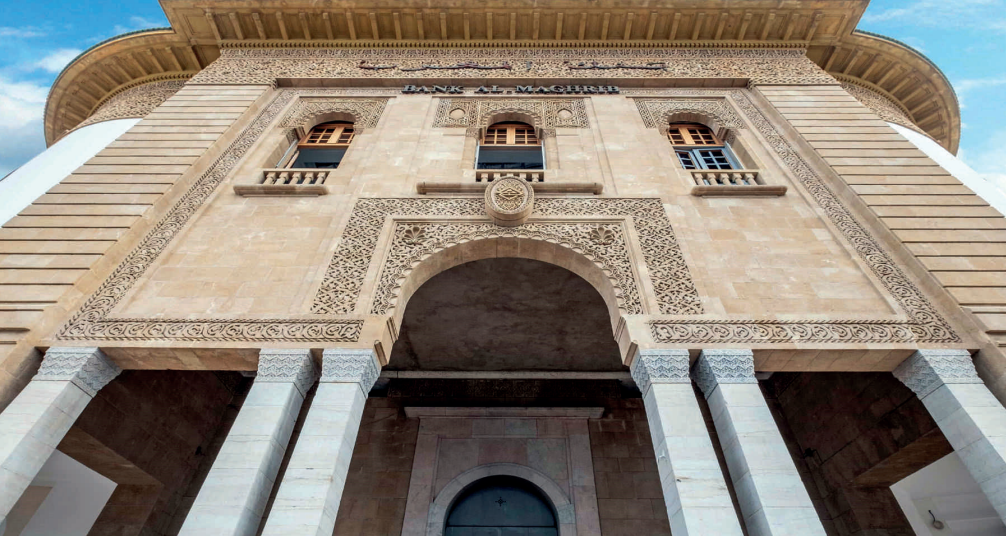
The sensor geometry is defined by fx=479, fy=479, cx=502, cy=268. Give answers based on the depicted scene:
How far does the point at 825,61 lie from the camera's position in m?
11.2

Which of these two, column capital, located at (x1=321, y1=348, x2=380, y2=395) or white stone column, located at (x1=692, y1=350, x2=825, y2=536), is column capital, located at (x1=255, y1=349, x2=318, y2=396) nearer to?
column capital, located at (x1=321, y1=348, x2=380, y2=395)

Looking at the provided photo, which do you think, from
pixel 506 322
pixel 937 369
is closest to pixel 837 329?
pixel 937 369

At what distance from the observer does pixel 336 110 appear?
9586 mm

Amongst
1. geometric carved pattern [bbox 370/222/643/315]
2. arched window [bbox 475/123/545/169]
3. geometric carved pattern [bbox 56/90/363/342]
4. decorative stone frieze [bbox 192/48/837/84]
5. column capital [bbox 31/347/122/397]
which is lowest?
column capital [bbox 31/347/122/397]

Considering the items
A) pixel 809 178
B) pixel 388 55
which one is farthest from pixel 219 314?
pixel 809 178

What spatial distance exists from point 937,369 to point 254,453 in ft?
23.4

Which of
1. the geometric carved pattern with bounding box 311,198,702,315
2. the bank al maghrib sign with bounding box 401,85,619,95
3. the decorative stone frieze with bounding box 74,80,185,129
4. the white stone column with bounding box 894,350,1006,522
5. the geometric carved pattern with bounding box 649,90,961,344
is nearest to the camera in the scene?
the white stone column with bounding box 894,350,1006,522

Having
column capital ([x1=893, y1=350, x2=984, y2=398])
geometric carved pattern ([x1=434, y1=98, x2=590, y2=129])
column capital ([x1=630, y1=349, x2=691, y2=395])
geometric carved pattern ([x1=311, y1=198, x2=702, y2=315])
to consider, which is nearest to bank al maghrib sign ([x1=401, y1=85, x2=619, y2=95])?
geometric carved pattern ([x1=434, y1=98, x2=590, y2=129])

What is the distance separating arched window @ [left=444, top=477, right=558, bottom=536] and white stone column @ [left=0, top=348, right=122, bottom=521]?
216 inches

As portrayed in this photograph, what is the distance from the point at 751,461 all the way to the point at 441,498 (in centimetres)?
543

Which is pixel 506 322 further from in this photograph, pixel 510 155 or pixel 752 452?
pixel 752 452

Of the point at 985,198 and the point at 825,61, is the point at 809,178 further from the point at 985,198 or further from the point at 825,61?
the point at 825,61

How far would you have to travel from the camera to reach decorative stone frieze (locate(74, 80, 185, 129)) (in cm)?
1042

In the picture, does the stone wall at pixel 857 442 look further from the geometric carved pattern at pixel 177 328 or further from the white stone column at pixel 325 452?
the geometric carved pattern at pixel 177 328
